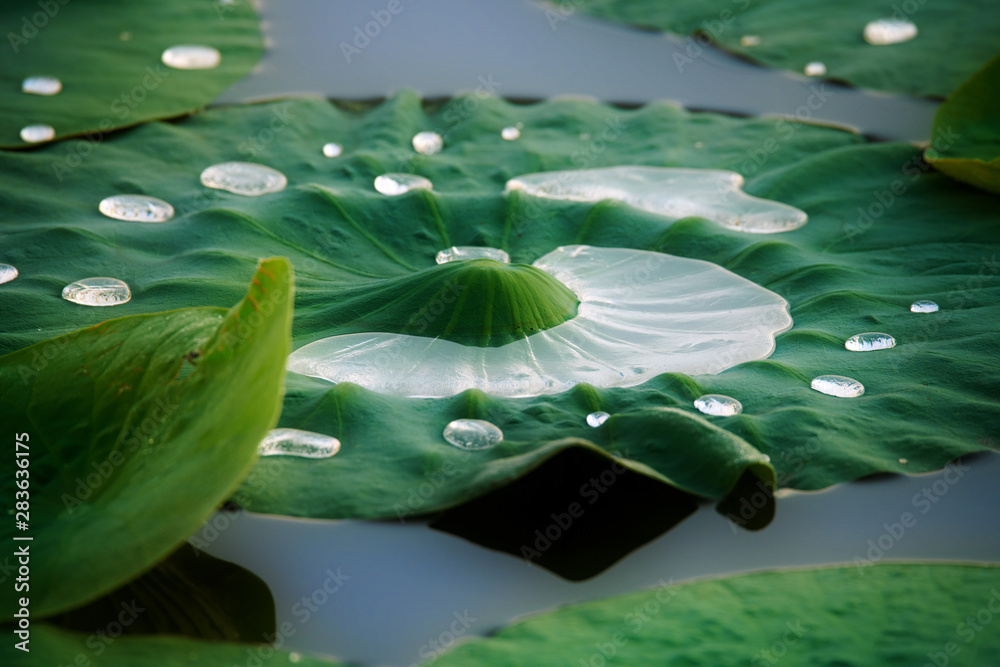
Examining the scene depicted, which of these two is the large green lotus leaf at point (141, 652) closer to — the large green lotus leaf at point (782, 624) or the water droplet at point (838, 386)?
the large green lotus leaf at point (782, 624)

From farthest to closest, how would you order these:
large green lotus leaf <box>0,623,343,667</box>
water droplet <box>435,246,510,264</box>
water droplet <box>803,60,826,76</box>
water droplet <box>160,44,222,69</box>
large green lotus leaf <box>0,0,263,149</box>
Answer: water droplet <box>803,60,826,76</box>, water droplet <box>160,44,222,69</box>, large green lotus leaf <box>0,0,263,149</box>, water droplet <box>435,246,510,264</box>, large green lotus leaf <box>0,623,343,667</box>

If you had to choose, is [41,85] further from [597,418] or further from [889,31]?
[889,31]

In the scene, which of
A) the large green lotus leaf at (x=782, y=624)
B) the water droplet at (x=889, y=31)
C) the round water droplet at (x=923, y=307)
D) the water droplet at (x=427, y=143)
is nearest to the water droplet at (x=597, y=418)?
the large green lotus leaf at (x=782, y=624)

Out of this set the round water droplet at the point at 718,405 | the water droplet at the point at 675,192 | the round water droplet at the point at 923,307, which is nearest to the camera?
the round water droplet at the point at 718,405

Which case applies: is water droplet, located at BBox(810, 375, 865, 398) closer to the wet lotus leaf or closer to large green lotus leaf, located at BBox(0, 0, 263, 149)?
the wet lotus leaf

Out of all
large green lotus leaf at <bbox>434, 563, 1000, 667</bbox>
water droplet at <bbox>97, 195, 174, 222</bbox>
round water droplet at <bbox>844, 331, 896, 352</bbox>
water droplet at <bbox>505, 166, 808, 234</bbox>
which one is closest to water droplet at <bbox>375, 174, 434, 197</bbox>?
water droplet at <bbox>505, 166, 808, 234</bbox>

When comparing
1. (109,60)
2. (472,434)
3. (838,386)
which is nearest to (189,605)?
(472,434)
